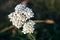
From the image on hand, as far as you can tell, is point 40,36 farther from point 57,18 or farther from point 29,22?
point 29,22

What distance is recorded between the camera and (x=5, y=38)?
3045mm

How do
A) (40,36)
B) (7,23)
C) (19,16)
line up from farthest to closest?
(7,23) → (40,36) → (19,16)

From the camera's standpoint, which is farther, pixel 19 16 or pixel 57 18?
pixel 57 18

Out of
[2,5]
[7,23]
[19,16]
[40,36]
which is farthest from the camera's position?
[2,5]

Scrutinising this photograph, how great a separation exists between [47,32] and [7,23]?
56 centimetres

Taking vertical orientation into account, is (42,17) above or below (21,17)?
above

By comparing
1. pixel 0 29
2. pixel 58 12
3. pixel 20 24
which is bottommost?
pixel 20 24

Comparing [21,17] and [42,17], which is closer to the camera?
[21,17]

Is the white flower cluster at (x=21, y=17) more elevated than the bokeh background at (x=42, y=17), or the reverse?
the bokeh background at (x=42, y=17)

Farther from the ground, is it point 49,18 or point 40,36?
point 49,18

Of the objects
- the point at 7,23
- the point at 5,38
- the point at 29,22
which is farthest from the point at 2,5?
the point at 29,22

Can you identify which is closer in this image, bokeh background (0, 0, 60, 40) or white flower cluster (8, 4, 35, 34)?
white flower cluster (8, 4, 35, 34)

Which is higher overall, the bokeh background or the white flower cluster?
the bokeh background

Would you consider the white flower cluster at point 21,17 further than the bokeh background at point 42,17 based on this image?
No
